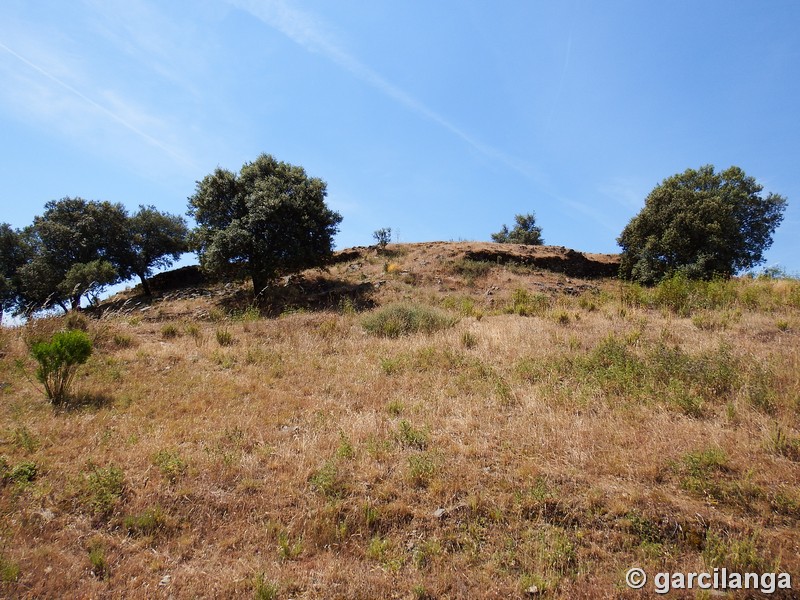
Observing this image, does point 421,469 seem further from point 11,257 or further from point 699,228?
point 11,257

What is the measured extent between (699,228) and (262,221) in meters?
18.4

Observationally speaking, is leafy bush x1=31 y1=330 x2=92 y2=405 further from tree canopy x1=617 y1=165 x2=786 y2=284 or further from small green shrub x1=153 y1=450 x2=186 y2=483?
tree canopy x1=617 y1=165 x2=786 y2=284

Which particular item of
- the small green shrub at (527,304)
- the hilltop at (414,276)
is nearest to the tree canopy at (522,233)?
the hilltop at (414,276)

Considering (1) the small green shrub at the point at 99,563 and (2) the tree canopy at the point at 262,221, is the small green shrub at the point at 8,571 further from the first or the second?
(2) the tree canopy at the point at 262,221

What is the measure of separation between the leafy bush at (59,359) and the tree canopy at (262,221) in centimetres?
948

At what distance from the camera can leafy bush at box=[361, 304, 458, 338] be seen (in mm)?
10469

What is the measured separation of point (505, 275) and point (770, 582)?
1532cm

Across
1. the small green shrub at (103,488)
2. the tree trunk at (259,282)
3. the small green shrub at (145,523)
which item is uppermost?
the tree trunk at (259,282)

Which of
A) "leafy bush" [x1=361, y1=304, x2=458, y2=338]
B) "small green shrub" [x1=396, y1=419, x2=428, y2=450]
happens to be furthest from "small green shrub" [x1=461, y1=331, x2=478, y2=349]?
"small green shrub" [x1=396, y1=419, x2=428, y2=450]

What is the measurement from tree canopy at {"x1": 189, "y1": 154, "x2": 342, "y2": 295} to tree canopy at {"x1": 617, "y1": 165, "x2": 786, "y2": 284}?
14.4 metres

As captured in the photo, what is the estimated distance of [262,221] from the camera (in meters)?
16.1

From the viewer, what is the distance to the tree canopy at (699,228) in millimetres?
17625

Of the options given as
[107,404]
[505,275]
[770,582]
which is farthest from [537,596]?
[505,275]

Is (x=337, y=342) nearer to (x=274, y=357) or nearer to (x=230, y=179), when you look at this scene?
(x=274, y=357)
